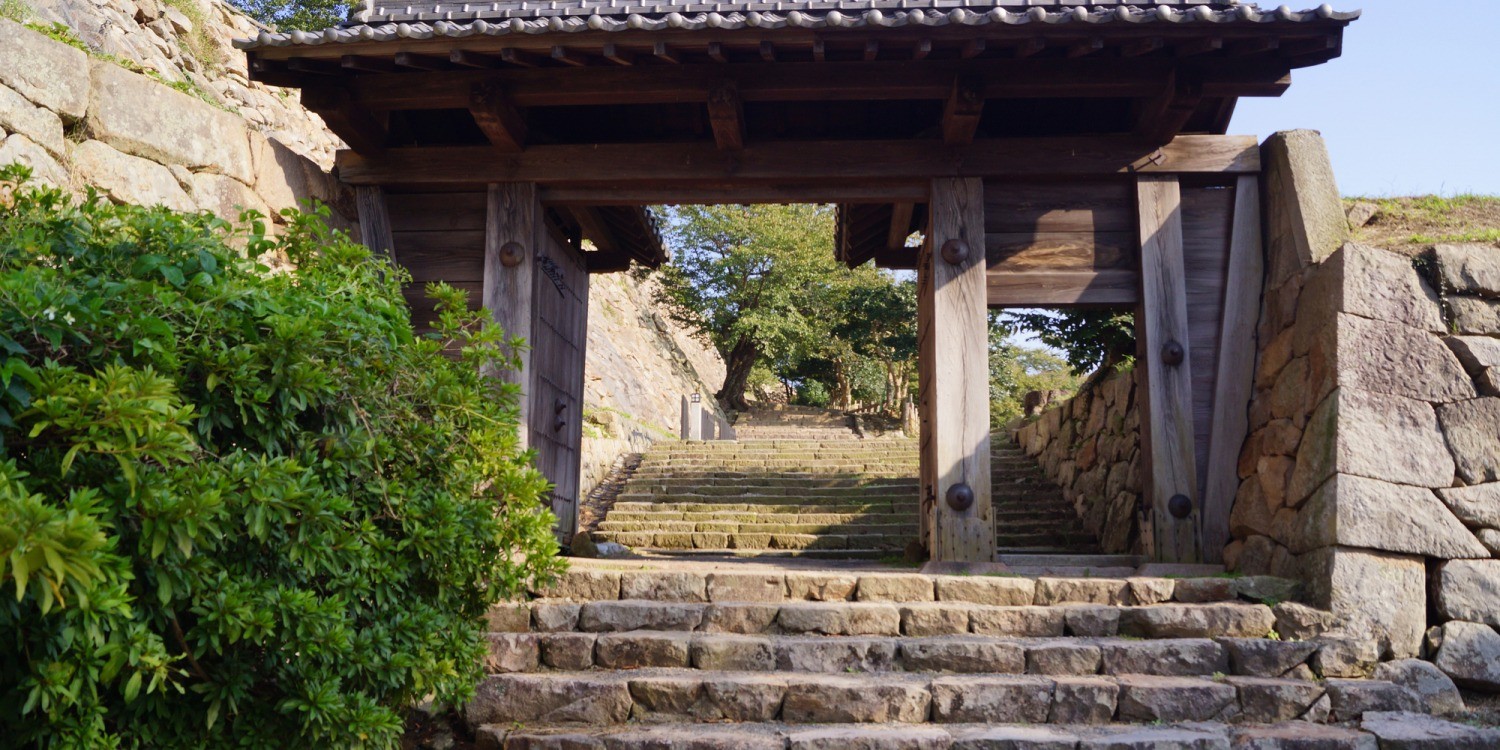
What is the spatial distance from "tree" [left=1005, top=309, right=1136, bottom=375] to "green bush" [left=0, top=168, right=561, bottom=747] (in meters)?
6.72

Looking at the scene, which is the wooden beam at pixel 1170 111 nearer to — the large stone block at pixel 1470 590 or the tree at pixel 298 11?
the large stone block at pixel 1470 590

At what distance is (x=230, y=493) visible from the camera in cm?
267

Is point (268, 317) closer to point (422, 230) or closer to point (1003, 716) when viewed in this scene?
point (1003, 716)

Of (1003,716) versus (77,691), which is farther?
(1003,716)

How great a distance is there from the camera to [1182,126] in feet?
20.6

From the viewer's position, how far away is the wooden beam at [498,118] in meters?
6.03

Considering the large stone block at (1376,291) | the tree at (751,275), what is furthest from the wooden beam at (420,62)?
the tree at (751,275)

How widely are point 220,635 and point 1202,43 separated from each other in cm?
550

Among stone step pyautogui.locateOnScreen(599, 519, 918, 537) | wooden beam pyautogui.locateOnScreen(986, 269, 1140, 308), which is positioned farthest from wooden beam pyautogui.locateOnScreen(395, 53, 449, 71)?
stone step pyautogui.locateOnScreen(599, 519, 918, 537)

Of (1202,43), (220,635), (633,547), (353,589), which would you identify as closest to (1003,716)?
(353,589)

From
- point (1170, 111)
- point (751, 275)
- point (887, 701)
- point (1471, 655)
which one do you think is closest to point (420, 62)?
point (887, 701)

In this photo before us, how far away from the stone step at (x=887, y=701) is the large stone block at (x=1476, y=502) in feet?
4.23

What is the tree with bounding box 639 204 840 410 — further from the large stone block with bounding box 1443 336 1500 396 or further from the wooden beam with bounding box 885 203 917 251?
the large stone block with bounding box 1443 336 1500 396

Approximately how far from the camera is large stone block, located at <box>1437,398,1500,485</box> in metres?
5.08
